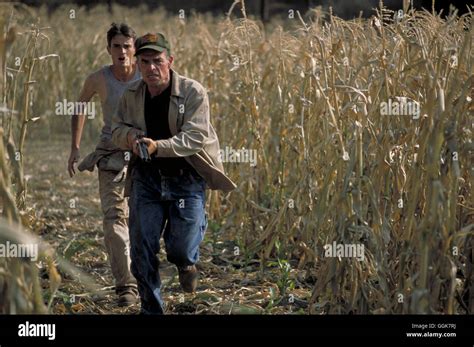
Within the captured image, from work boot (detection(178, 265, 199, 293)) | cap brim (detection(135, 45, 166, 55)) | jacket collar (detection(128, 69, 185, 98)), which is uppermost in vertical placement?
cap brim (detection(135, 45, 166, 55))

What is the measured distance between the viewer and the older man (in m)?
4.75

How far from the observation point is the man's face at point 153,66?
185 inches

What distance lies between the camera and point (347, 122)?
522cm

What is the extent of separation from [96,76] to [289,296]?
1727 mm

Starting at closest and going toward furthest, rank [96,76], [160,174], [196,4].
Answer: [160,174] → [96,76] → [196,4]

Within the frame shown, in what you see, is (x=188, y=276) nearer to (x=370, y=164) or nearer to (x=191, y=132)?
(x=191, y=132)

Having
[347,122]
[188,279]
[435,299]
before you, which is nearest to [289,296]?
[188,279]

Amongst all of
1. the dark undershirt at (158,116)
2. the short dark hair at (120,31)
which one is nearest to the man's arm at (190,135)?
the dark undershirt at (158,116)

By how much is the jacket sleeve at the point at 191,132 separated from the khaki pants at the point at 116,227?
3.23 feet

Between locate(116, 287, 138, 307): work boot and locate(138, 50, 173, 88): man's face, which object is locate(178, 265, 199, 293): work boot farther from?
locate(138, 50, 173, 88): man's face

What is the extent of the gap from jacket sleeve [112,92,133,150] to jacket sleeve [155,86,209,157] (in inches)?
9.1

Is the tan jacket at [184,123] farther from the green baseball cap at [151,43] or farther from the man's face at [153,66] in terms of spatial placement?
the green baseball cap at [151,43]

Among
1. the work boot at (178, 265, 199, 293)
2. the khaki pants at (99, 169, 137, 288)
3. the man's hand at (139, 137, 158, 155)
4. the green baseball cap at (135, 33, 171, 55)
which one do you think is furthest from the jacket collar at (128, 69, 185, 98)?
the work boot at (178, 265, 199, 293)

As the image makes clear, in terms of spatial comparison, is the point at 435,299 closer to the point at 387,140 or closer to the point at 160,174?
the point at 387,140
